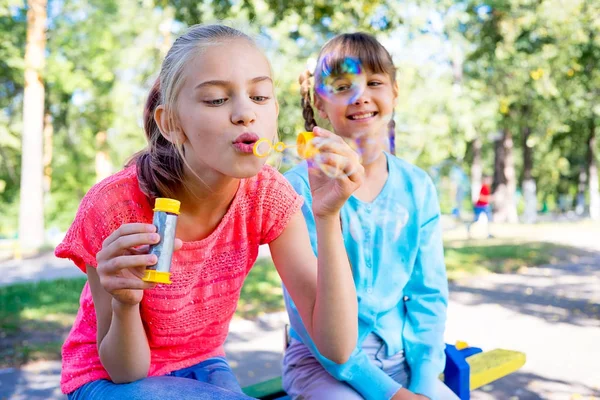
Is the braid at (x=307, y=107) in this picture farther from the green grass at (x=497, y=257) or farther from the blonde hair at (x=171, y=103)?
the green grass at (x=497, y=257)

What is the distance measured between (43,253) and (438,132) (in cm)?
994

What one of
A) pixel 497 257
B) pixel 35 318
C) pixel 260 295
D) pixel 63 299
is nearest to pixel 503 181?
pixel 497 257

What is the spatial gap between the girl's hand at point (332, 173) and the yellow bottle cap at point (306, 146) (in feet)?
0.04

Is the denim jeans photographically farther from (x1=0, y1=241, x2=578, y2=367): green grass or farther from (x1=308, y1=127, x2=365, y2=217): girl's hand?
(x1=0, y1=241, x2=578, y2=367): green grass

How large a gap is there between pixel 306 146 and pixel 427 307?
43.6 inches

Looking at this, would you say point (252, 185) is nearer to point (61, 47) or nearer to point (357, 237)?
point (357, 237)

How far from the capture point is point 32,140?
16078 mm

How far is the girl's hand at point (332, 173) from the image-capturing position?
1608mm

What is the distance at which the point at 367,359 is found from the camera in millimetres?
2182

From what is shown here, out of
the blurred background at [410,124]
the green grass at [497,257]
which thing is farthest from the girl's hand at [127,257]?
the green grass at [497,257]

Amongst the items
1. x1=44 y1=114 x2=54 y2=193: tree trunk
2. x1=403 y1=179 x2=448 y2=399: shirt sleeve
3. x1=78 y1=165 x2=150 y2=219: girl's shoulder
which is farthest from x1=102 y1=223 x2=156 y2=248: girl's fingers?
x1=44 y1=114 x2=54 y2=193: tree trunk

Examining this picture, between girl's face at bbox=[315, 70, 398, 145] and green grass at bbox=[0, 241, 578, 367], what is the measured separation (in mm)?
3772

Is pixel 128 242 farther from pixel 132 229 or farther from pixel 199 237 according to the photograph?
pixel 199 237

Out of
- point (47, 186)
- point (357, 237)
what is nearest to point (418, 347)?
point (357, 237)
